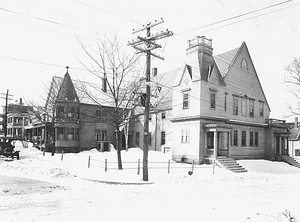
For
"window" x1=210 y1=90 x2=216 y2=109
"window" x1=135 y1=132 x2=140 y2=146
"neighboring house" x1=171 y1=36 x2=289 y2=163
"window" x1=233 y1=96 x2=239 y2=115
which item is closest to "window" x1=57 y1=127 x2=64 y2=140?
"window" x1=135 y1=132 x2=140 y2=146

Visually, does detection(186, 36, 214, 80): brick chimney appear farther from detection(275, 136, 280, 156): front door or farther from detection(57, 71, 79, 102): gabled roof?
detection(57, 71, 79, 102): gabled roof

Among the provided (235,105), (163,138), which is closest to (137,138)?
(163,138)

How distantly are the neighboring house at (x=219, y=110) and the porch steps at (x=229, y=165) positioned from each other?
736mm

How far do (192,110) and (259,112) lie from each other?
Answer: 1141 cm

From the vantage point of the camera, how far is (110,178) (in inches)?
677

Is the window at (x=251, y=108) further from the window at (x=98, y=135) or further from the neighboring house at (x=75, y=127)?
the window at (x=98, y=135)

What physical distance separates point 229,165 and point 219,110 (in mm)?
5960

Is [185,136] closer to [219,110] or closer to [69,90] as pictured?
[219,110]

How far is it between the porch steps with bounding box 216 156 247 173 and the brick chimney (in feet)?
25.8

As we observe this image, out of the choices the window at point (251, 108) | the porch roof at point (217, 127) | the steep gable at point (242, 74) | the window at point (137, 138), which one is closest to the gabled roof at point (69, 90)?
the window at point (137, 138)

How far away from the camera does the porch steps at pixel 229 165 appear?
25091mm

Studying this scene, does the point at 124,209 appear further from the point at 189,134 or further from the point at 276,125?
the point at 276,125

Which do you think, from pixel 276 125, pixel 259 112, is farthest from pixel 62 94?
pixel 276 125

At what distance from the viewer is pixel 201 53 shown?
1135 inches
